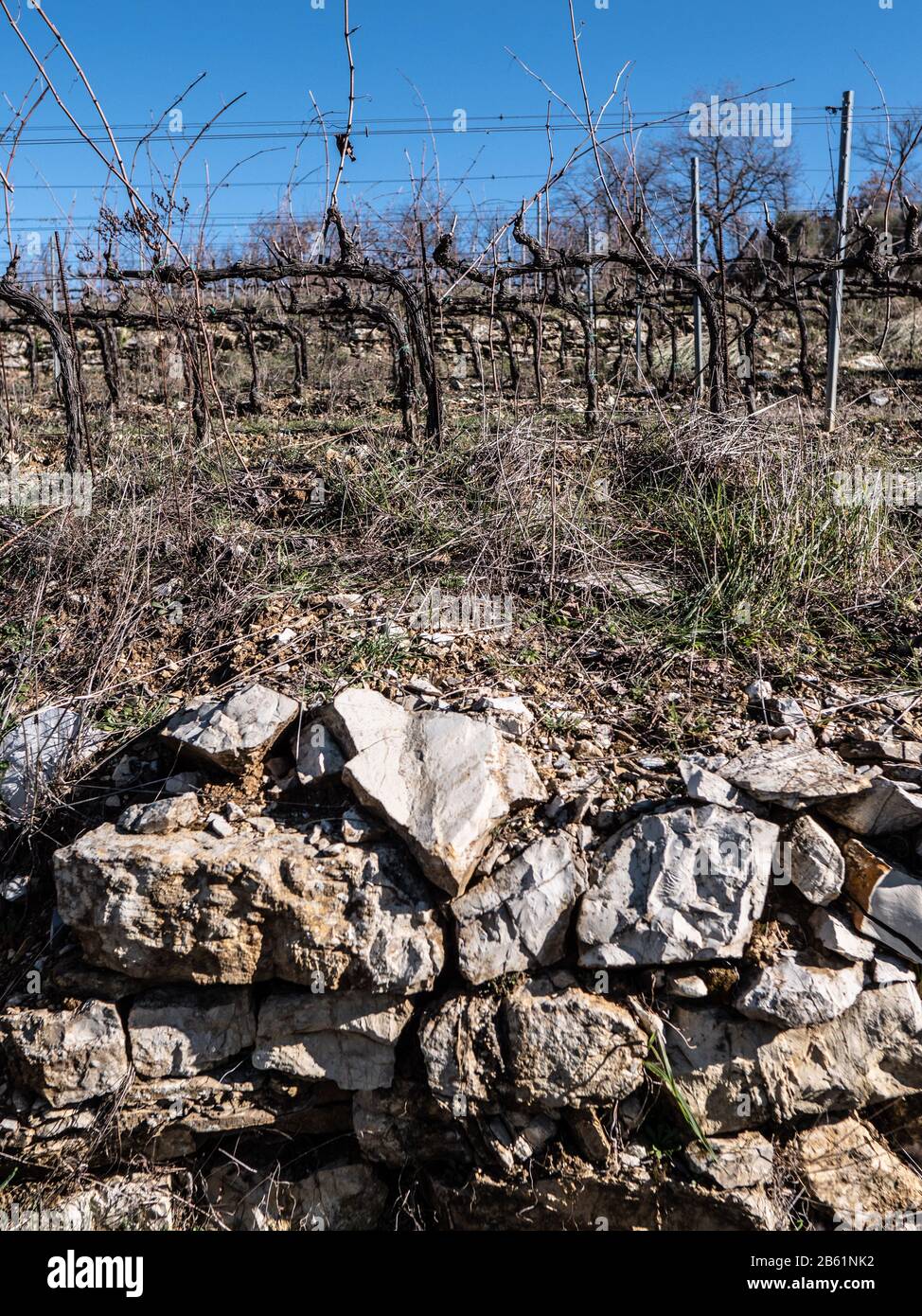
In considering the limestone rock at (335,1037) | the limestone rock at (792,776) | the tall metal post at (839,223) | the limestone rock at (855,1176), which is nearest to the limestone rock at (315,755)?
the limestone rock at (335,1037)

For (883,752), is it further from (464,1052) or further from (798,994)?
(464,1052)

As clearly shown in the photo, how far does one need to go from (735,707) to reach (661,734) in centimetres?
31

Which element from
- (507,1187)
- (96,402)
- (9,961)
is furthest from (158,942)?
(96,402)

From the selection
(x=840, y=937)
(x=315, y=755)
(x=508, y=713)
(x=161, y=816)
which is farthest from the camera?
(x=508, y=713)

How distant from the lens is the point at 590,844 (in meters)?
2.71

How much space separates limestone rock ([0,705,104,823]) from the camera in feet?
10.1

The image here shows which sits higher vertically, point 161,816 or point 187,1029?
point 161,816

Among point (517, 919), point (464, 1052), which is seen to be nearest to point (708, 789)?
point (517, 919)

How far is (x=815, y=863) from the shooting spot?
2.63 m

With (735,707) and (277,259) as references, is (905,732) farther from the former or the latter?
(277,259)

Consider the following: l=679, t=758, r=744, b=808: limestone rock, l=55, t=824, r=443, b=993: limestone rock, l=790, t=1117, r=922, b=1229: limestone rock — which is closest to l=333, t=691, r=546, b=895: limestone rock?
l=55, t=824, r=443, b=993: limestone rock

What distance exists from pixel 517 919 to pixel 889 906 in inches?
42.8

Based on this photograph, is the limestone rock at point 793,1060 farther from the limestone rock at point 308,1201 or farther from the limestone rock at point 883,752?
the limestone rock at point 308,1201

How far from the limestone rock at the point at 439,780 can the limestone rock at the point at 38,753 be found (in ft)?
3.26
